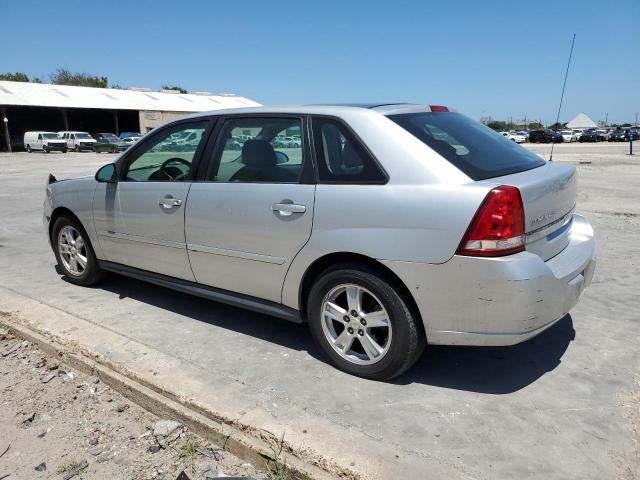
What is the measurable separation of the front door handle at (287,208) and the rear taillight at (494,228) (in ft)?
3.44

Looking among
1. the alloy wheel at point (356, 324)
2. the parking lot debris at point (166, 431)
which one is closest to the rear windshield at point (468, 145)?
the alloy wheel at point (356, 324)

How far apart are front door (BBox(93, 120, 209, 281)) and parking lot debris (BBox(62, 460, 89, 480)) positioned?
1.67 metres

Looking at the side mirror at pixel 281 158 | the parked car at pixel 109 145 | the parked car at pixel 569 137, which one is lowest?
the parked car at pixel 109 145

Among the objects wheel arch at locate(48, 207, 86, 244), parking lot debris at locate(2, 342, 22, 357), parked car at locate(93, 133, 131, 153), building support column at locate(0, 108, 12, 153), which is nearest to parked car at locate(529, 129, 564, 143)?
parked car at locate(93, 133, 131, 153)

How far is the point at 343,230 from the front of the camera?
311 cm

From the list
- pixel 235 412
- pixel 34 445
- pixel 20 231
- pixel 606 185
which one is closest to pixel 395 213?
pixel 235 412

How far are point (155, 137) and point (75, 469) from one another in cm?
267

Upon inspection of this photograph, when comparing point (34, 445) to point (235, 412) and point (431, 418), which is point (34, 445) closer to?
point (235, 412)

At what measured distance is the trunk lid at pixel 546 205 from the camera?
2.86m

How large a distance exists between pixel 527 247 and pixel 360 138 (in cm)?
117

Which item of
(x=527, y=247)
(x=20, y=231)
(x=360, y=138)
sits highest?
(x=360, y=138)

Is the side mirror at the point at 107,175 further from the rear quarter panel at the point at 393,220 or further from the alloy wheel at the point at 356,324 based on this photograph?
the alloy wheel at the point at 356,324

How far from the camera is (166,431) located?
2.85 meters

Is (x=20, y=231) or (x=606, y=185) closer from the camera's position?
(x=20, y=231)
